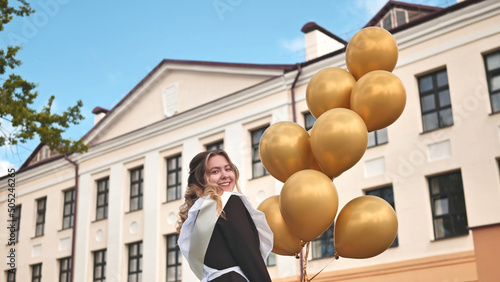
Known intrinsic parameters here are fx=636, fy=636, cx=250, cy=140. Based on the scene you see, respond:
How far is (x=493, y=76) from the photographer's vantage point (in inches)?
611

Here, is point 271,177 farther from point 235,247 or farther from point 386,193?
point 235,247

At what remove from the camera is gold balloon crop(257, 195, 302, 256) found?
5074 mm

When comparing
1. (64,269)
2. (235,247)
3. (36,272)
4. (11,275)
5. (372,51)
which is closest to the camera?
(235,247)

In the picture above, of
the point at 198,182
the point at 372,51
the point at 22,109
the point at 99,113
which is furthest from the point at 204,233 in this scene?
the point at 99,113

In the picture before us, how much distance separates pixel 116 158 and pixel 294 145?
19.7m

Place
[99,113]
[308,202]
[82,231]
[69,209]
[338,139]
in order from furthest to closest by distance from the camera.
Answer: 1. [99,113]
2. [69,209]
3. [82,231]
4. [338,139]
5. [308,202]

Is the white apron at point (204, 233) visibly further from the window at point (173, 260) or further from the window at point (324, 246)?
the window at point (173, 260)

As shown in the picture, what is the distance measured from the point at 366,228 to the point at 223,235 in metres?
1.45

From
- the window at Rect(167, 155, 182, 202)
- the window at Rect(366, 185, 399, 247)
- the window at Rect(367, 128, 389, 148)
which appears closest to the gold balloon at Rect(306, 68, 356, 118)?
the window at Rect(366, 185, 399, 247)

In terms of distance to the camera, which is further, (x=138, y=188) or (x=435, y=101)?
(x=138, y=188)

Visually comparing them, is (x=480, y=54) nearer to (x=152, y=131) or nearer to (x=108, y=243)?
(x=152, y=131)

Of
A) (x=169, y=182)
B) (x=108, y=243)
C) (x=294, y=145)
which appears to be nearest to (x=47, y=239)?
(x=108, y=243)

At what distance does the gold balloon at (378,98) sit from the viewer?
16.5 feet

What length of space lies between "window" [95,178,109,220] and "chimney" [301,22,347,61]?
31.6ft
